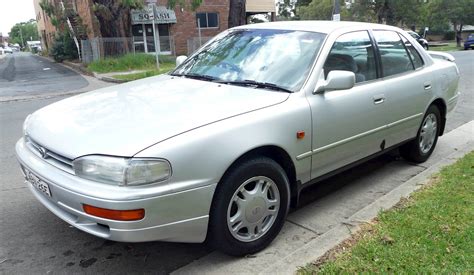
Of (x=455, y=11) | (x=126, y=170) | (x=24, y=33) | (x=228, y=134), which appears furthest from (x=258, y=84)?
(x=24, y=33)

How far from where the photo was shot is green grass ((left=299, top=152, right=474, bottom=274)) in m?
2.67

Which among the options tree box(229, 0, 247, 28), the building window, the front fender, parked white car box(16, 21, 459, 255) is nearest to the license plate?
parked white car box(16, 21, 459, 255)

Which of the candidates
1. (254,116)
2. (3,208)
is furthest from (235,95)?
(3,208)

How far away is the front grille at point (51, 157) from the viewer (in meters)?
2.65

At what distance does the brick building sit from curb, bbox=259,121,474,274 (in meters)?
22.1

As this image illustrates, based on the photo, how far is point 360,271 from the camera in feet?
8.63

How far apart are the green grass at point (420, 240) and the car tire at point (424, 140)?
3.42 ft

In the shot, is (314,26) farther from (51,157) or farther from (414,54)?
(51,157)

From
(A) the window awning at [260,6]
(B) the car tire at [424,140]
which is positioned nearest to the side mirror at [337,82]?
(B) the car tire at [424,140]

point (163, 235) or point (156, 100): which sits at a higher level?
point (156, 100)

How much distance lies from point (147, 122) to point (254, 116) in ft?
2.36

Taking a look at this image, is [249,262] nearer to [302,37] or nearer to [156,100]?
[156,100]

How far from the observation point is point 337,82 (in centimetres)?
331

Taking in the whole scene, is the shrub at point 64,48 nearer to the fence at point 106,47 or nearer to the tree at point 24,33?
the fence at point 106,47
